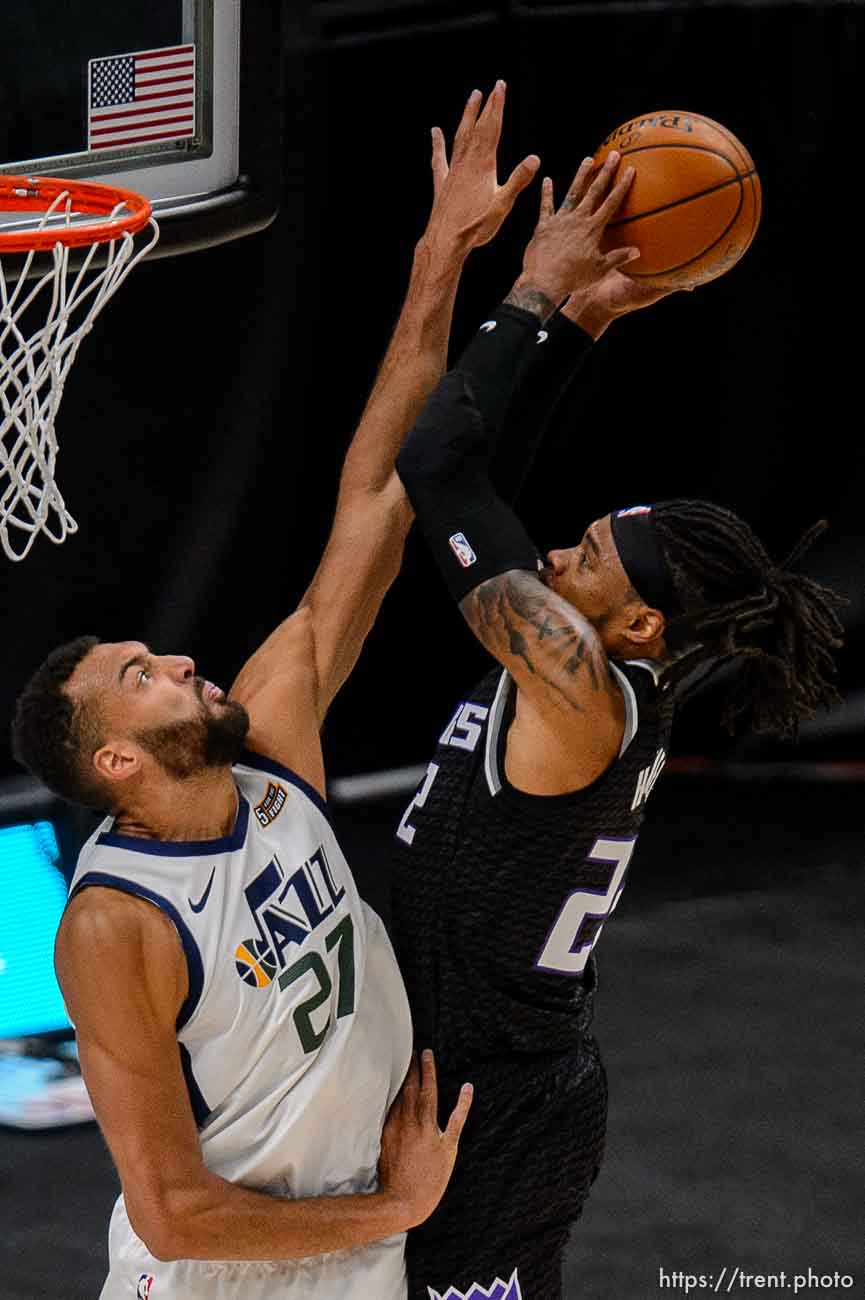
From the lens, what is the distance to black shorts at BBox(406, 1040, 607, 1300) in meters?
2.74

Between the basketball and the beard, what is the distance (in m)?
1.03

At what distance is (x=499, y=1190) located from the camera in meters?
2.74

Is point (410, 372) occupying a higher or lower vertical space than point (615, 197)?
lower

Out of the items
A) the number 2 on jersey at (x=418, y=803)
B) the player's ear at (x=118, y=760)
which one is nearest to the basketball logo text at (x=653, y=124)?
the number 2 on jersey at (x=418, y=803)

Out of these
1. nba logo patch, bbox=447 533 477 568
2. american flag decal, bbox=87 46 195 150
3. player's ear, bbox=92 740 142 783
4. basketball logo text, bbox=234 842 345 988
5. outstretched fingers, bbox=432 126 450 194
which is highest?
outstretched fingers, bbox=432 126 450 194

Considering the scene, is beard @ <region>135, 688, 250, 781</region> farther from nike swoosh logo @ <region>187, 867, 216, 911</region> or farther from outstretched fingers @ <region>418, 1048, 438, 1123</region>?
outstretched fingers @ <region>418, 1048, 438, 1123</region>

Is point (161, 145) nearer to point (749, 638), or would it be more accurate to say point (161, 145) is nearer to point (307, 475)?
point (749, 638)

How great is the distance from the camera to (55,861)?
5.58 m

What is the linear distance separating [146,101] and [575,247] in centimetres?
136

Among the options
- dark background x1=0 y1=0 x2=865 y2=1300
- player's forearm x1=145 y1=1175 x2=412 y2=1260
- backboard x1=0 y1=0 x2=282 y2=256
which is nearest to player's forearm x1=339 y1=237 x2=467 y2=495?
backboard x1=0 y1=0 x2=282 y2=256

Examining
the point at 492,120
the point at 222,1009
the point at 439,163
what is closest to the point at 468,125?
the point at 492,120

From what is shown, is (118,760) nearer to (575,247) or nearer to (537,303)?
(537,303)

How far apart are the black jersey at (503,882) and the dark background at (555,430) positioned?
265 centimetres

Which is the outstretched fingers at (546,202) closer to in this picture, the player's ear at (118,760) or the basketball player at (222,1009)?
the basketball player at (222,1009)
